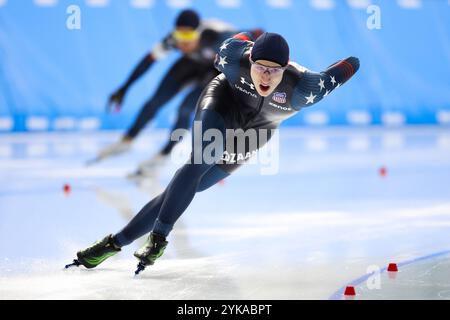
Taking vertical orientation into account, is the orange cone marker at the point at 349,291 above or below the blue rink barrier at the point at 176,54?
below

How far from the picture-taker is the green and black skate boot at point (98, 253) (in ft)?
13.5

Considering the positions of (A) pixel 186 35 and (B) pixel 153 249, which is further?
(A) pixel 186 35

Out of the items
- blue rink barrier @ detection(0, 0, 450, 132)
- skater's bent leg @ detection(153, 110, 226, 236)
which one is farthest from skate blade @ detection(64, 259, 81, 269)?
blue rink barrier @ detection(0, 0, 450, 132)

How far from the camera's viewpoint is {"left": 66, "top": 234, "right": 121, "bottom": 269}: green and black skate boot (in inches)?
162

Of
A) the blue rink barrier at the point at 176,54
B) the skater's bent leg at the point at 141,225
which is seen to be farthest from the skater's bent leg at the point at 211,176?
the blue rink barrier at the point at 176,54

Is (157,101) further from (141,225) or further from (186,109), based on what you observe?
(141,225)

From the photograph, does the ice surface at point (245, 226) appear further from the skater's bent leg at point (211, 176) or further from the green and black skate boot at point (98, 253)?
the skater's bent leg at point (211, 176)

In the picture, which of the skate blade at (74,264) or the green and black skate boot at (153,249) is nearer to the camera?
the green and black skate boot at (153,249)

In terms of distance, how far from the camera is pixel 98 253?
412 centimetres

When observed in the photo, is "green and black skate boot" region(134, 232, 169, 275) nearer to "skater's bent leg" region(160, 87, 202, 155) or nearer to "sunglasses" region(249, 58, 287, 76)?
"sunglasses" region(249, 58, 287, 76)

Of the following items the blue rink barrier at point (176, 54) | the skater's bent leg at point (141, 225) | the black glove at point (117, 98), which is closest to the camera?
the skater's bent leg at point (141, 225)

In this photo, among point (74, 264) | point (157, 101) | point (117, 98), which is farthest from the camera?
point (157, 101)

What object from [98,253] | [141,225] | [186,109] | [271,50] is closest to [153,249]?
[141,225]
